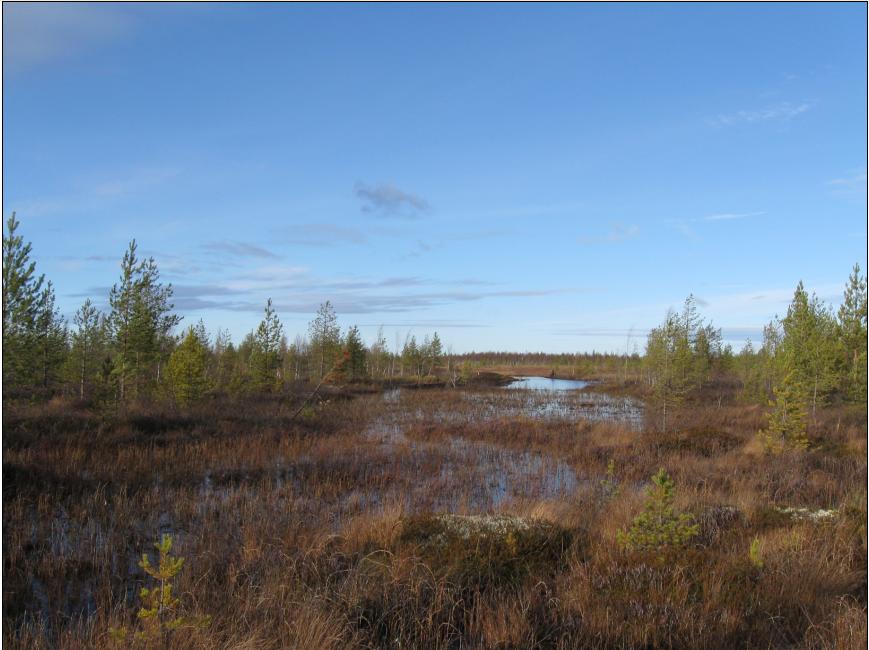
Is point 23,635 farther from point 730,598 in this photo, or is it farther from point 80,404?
point 80,404

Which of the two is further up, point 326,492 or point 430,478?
point 326,492

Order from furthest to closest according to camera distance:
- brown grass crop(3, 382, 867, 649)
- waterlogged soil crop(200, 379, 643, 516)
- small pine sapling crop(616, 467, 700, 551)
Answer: waterlogged soil crop(200, 379, 643, 516)
small pine sapling crop(616, 467, 700, 551)
brown grass crop(3, 382, 867, 649)

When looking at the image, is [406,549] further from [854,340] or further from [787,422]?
[854,340]

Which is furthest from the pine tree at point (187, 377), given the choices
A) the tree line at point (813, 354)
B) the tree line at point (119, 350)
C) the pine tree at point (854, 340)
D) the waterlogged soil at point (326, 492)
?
the pine tree at point (854, 340)

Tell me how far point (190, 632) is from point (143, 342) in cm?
2142

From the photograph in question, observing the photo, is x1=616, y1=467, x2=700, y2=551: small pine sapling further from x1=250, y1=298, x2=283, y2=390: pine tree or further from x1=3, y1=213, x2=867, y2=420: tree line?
x1=250, y1=298, x2=283, y2=390: pine tree

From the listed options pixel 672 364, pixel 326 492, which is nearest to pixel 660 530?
pixel 326 492

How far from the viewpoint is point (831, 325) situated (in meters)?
28.0

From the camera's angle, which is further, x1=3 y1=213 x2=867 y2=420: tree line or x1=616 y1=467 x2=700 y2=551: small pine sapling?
x1=3 y1=213 x2=867 y2=420: tree line

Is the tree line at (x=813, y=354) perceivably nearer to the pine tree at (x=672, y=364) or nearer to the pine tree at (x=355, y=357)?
the pine tree at (x=672, y=364)

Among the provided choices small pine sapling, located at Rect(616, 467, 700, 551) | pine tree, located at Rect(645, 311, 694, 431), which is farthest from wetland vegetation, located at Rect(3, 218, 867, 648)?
pine tree, located at Rect(645, 311, 694, 431)

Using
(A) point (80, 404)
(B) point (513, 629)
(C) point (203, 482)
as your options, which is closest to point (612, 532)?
(B) point (513, 629)

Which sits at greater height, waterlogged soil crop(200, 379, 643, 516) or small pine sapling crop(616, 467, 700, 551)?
small pine sapling crop(616, 467, 700, 551)

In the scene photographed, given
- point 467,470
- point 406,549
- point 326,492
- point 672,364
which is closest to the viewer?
point 406,549
